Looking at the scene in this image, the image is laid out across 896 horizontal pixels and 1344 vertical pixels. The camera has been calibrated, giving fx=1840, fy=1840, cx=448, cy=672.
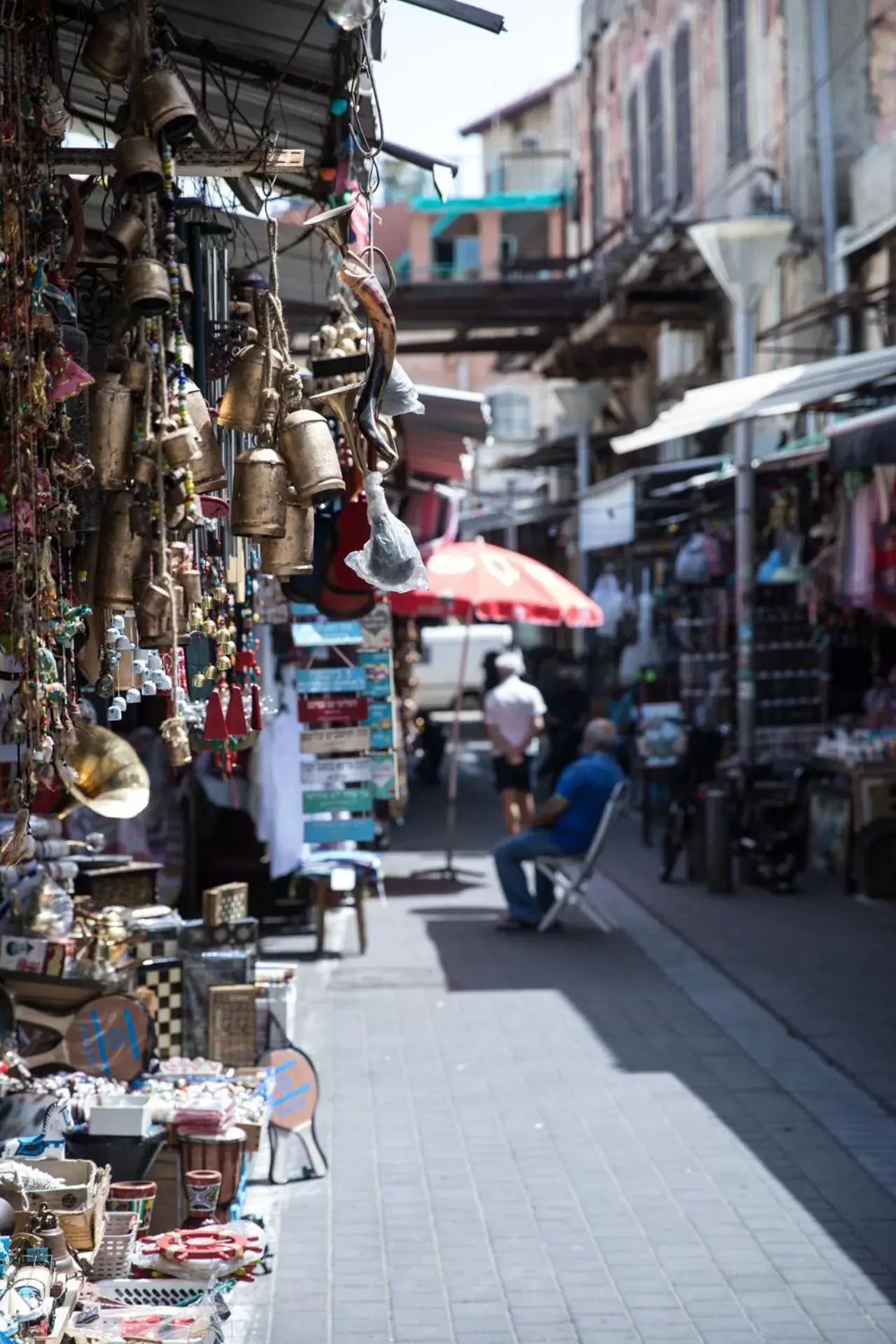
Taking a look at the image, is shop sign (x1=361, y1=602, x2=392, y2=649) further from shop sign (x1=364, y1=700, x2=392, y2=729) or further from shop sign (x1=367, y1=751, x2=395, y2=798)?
shop sign (x1=367, y1=751, x2=395, y2=798)

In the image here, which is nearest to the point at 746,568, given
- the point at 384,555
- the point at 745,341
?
the point at 745,341

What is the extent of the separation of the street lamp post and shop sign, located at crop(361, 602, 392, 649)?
5546mm

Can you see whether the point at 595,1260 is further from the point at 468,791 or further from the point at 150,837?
the point at 468,791

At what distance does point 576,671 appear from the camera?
25.3 m

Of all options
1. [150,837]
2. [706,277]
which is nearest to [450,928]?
[150,837]

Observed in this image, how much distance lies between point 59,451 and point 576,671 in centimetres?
2144

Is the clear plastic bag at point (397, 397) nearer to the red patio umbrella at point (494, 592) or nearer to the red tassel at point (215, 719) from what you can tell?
the red tassel at point (215, 719)

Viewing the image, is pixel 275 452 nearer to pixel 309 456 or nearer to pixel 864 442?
pixel 309 456

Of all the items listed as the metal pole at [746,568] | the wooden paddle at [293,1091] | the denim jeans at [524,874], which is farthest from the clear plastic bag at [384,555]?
the metal pole at [746,568]

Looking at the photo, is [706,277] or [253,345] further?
[706,277]

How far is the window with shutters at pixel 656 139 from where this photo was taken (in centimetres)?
2556

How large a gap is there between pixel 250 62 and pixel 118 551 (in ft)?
8.71

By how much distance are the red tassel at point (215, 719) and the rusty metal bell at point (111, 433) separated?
144cm

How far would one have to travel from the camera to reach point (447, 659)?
31500mm
